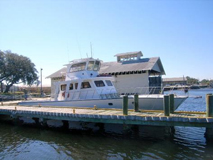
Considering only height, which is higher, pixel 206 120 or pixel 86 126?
pixel 206 120

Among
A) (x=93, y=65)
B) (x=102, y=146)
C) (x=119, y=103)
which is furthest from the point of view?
(x=93, y=65)

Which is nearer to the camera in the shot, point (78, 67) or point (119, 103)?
point (119, 103)

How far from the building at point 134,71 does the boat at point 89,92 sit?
8407 mm

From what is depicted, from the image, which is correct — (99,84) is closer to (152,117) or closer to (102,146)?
(102,146)

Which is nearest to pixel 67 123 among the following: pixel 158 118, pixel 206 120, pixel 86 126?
pixel 86 126

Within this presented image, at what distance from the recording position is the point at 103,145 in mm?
9938

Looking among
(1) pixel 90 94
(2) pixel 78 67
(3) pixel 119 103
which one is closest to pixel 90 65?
(2) pixel 78 67

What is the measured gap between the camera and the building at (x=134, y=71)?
82.9 ft

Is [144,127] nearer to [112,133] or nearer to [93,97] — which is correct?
[112,133]

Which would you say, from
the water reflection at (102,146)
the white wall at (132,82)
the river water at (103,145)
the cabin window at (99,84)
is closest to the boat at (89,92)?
the cabin window at (99,84)

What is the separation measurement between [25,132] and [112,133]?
6157 millimetres

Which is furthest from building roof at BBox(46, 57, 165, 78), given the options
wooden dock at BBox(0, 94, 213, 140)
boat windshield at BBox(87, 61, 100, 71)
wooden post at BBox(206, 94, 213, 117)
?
wooden post at BBox(206, 94, 213, 117)

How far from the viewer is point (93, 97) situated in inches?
578

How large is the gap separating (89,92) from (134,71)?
1217cm
